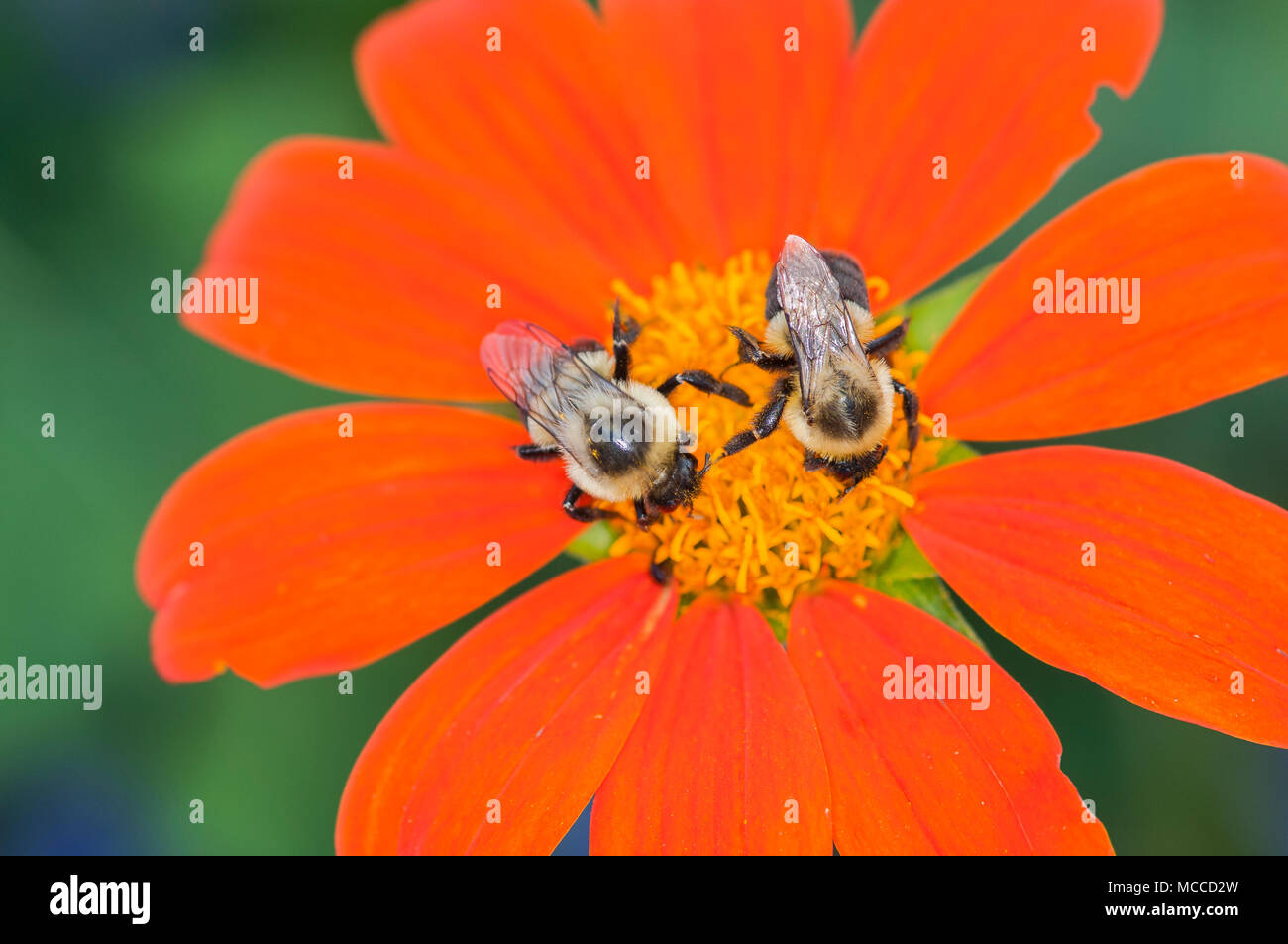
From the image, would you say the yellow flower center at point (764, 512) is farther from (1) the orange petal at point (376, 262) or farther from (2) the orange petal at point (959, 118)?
(1) the orange petal at point (376, 262)

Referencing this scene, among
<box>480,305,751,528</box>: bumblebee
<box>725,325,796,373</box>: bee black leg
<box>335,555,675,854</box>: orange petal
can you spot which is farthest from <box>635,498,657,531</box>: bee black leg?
<box>725,325,796,373</box>: bee black leg

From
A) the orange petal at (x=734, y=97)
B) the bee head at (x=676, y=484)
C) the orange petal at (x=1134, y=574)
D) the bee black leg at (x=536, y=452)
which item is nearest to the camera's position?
the orange petal at (x=1134, y=574)

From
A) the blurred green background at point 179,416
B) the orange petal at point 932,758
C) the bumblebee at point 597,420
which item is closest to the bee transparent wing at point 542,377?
the bumblebee at point 597,420

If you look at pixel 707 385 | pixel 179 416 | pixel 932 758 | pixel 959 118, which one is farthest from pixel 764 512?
pixel 179 416

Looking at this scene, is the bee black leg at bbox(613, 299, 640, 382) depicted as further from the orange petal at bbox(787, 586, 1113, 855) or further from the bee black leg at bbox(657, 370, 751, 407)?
the orange petal at bbox(787, 586, 1113, 855)

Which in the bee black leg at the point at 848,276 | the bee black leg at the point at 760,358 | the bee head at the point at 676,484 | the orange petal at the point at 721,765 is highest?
the bee black leg at the point at 848,276

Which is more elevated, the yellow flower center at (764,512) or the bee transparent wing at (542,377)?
the bee transparent wing at (542,377)

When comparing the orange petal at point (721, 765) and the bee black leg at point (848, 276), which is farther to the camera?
the bee black leg at point (848, 276)
